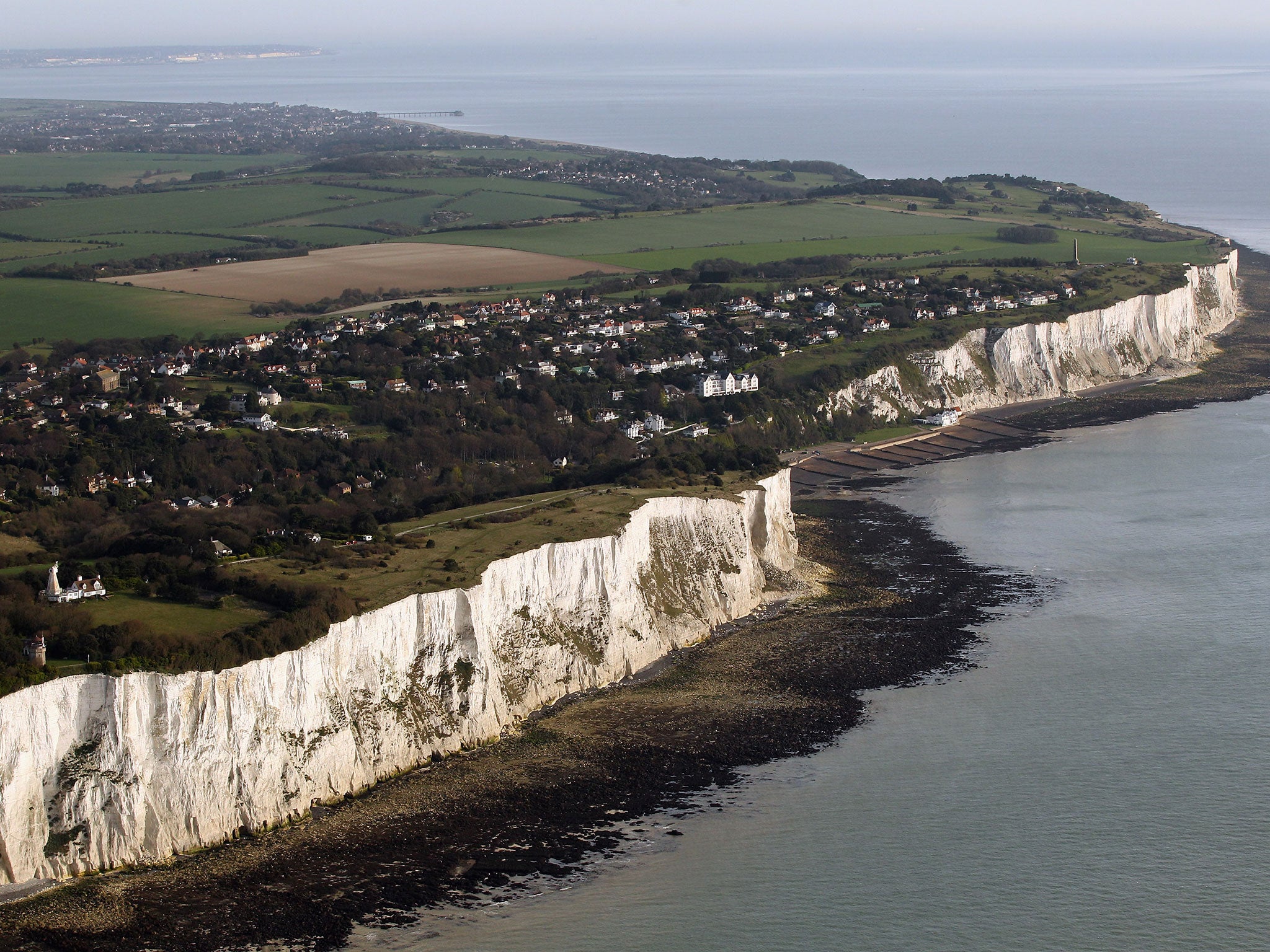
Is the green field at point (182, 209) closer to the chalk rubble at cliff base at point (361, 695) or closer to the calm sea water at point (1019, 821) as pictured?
the chalk rubble at cliff base at point (361, 695)

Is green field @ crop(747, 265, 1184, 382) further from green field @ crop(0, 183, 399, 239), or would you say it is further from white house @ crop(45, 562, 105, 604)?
green field @ crop(0, 183, 399, 239)

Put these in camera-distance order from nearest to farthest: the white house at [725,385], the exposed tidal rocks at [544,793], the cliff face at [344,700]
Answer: the exposed tidal rocks at [544,793], the cliff face at [344,700], the white house at [725,385]

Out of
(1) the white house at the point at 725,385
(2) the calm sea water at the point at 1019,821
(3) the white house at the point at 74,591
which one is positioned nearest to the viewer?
(2) the calm sea water at the point at 1019,821

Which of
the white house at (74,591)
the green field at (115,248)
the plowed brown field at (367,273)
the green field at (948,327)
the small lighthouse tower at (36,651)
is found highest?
the green field at (115,248)

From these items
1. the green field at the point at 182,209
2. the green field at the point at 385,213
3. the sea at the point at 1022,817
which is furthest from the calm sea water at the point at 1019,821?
the green field at the point at 182,209

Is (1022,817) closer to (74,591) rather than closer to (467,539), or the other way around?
(467,539)

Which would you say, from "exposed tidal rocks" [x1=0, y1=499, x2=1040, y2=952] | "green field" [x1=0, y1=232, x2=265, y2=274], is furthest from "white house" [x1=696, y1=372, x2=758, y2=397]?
"green field" [x1=0, y1=232, x2=265, y2=274]

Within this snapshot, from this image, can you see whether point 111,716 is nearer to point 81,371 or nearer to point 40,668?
point 40,668
